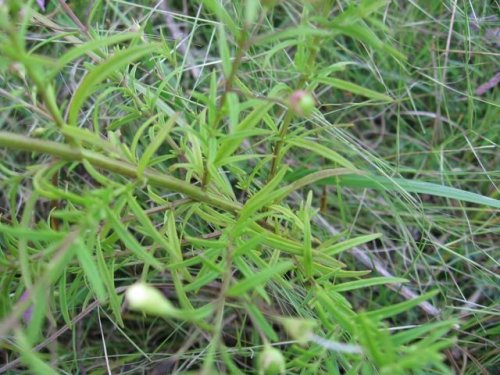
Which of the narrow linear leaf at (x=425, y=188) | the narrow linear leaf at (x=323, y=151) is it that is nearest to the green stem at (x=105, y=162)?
the narrow linear leaf at (x=323, y=151)

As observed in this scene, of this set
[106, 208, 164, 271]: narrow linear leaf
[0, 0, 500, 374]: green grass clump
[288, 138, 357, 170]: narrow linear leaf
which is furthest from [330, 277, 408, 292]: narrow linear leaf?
[106, 208, 164, 271]: narrow linear leaf

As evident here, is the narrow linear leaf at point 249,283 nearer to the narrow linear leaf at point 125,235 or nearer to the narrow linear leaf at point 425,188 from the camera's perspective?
the narrow linear leaf at point 125,235

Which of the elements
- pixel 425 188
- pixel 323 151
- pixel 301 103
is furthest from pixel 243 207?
pixel 425 188

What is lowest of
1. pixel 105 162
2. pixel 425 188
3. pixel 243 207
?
pixel 425 188

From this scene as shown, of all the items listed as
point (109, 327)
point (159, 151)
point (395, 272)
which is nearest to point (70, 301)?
point (109, 327)

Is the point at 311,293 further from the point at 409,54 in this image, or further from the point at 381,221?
the point at 409,54

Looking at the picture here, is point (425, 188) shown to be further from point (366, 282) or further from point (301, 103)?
point (301, 103)

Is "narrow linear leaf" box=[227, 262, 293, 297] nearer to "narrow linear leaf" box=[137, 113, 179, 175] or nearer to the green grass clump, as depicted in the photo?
the green grass clump
